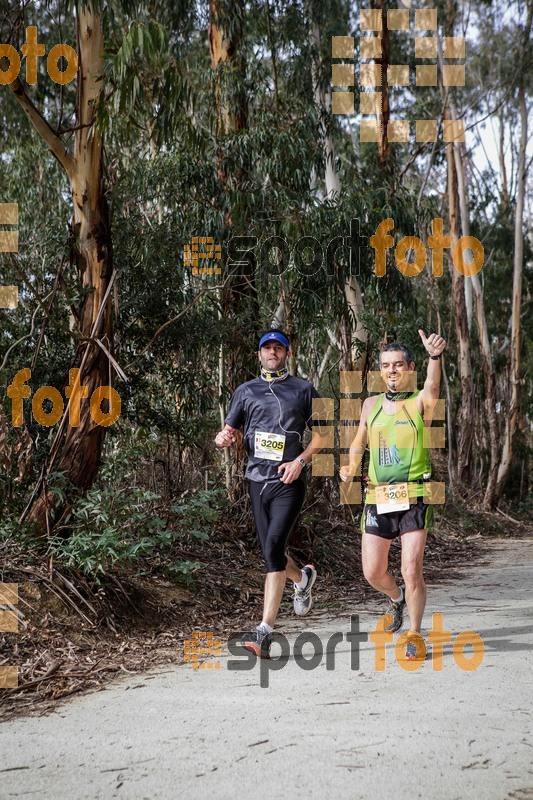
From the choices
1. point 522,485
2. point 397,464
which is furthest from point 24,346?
point 522,485

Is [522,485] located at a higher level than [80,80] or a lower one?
lower

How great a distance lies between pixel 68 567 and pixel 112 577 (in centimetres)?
35

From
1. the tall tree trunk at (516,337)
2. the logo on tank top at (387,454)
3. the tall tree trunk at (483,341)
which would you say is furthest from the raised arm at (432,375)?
the tall tree trunk at (483,341)

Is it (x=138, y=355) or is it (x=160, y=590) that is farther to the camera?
(x=138, y=355)

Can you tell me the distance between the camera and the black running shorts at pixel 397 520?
19.5 feet

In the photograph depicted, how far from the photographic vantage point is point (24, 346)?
8.29m

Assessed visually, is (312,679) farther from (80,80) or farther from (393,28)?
(393,28)

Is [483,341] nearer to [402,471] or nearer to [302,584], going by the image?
[302,584]

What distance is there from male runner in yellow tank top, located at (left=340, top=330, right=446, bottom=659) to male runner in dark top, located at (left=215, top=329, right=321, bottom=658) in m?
0.42

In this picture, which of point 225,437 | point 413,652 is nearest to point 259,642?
point 413,652

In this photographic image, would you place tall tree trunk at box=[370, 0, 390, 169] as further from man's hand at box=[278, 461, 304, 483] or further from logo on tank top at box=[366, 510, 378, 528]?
logo on tank top at box=[366, 510, 378, 528]

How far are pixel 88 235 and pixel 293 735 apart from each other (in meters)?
5.00

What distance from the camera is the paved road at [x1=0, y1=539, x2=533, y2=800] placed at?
3.70 metres

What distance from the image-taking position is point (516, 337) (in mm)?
23094
